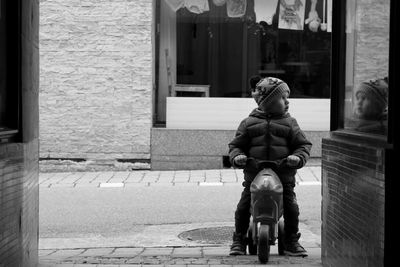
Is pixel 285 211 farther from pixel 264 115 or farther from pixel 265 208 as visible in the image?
pixel 264 115

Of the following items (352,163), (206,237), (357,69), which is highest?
(357,69)

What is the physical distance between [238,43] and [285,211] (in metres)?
8.25

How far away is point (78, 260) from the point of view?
683 centimetres

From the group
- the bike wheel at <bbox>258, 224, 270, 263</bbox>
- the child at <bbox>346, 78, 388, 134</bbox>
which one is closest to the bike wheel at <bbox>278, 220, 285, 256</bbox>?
the bike wheel at <bbox>258, 224, 270, 263</bbox>

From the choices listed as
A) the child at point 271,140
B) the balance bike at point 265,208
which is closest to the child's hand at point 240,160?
the child at point 271,140

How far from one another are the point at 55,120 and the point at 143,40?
225cm

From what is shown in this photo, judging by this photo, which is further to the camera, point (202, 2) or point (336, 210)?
point (202, 2)

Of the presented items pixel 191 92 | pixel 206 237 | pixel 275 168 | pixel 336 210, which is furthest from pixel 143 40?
pixel 336 210

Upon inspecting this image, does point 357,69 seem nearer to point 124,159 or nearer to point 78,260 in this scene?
point 78,260

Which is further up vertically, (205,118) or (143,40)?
(143,40)

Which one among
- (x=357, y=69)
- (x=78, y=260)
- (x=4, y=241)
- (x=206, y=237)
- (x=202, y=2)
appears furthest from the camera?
(x=202, y=2)

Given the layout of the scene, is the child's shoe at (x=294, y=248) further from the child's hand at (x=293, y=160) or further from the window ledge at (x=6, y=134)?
the window ledge at (x=6, y=134)

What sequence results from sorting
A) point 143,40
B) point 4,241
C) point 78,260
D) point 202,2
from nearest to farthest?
point 4,241 → point 78,260 → point 143,40 → point 202,2

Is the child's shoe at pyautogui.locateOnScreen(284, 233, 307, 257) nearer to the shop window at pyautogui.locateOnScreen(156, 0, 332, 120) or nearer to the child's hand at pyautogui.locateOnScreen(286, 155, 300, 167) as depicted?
the child's hand at pyautogui.locateOnScreen(286, 155, 300, 167)
